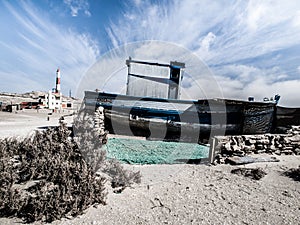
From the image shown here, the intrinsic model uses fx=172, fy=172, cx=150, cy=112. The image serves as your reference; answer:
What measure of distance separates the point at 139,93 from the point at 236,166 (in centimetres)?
874

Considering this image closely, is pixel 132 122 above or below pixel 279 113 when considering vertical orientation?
below

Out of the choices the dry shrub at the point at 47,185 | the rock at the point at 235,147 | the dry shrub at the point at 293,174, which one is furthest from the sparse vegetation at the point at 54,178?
the dry shrub at the point at 293,174

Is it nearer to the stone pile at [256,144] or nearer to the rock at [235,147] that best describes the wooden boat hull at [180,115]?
the stone pile at [256,144]

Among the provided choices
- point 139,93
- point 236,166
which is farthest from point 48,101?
point 236,166

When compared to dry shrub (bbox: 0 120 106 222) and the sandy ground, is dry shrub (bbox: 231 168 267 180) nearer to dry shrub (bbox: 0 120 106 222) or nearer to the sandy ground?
the sandy ground

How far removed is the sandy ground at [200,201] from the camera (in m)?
3.18

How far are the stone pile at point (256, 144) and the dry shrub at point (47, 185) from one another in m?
Result: 4.56

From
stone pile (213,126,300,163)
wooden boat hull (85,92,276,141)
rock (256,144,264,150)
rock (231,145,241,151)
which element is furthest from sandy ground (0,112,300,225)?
wooden boat hull (85,92,276,141)

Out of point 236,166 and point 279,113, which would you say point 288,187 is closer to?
point 236,166

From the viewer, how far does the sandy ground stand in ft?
10.4

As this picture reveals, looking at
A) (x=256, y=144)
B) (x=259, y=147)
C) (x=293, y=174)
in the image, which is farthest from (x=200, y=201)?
(x=259, y=147)

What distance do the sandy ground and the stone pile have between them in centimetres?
122

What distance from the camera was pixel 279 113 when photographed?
37.9 feet

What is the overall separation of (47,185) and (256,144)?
7.63 metres
